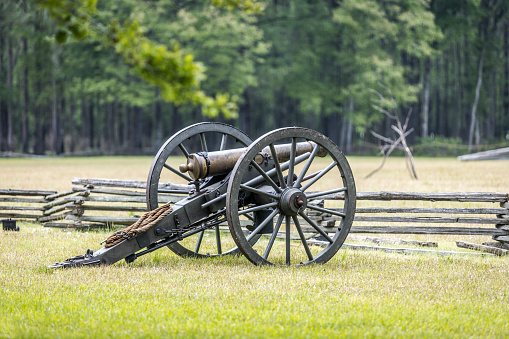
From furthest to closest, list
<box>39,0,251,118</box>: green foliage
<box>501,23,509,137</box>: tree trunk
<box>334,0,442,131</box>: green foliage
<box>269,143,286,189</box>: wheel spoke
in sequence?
<box>501,23,509,137</box>: tree trunk → <box>334,0,442,131</box>: green foliage → <box>269,143,286,189</box>: wheel spoke → <box>39,0,251,118</box>: green foliage

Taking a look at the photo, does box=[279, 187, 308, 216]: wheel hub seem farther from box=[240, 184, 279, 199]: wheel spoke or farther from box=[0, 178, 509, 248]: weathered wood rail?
box=[0, 178, 509, 248]: weathered wood rail

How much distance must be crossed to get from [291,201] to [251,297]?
1.57m

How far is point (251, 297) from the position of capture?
219 inches

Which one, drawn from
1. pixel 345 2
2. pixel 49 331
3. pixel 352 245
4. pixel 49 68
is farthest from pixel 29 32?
pixel 49 331

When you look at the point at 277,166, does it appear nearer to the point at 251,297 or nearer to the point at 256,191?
the point at 256,191

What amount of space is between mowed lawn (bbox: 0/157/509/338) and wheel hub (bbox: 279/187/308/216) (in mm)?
632

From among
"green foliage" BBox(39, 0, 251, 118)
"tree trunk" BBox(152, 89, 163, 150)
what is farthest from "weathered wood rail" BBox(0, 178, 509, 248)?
"tree trunk" BBox(152, 89, 163, 150)

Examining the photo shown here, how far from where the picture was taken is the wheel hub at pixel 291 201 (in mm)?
6844

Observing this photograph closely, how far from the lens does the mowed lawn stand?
4.65 meters

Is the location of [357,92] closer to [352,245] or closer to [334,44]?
[334,44]

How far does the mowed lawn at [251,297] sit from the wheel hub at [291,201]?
632 millimetres

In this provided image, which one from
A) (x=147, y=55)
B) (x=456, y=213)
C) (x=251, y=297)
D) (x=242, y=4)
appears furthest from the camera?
(x=456, y=213)

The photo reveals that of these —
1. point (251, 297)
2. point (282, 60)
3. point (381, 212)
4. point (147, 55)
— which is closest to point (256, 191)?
point (251, 297)

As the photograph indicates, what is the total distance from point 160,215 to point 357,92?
35781mm
